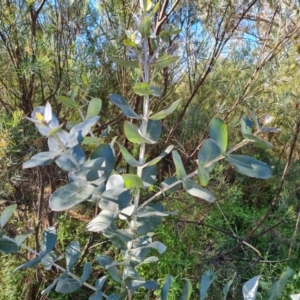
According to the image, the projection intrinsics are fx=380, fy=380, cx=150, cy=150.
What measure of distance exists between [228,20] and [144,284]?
127 centimetres

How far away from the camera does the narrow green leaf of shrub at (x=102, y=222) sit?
0.63m

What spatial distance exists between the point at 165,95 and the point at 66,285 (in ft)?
3.91

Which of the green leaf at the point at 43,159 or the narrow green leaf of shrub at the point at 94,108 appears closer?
the green leaf at the point at 43,159

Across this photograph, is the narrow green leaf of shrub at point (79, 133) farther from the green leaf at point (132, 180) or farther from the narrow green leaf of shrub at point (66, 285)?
the narrow green leaf of shrub at point (66, 285)

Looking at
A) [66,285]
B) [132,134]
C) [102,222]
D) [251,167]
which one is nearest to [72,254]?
[66,285]

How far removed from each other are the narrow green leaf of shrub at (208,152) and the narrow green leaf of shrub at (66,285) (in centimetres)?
36

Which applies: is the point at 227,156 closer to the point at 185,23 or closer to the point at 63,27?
the point at 63,27

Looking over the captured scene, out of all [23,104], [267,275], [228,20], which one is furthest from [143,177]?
[267,275]

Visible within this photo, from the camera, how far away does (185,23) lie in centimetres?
186

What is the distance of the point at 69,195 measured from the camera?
1.96 ft

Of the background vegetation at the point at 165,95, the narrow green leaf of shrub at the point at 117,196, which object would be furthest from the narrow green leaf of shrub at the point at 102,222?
the background vegetation at the point at 165,95

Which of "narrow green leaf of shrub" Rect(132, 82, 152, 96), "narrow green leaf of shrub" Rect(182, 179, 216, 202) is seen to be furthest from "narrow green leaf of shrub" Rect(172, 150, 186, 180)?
"narrow green leaf of shrub" Rect(132, 82, 152, 96)

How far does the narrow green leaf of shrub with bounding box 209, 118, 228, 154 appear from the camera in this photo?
24.9 inches

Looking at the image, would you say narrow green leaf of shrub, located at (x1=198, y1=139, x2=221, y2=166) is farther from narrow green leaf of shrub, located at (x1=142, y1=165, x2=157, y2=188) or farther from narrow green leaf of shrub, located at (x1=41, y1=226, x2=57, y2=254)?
narrow green leaf of shrub, located at (x1=41, y1=226, x2=57, y2=254)
